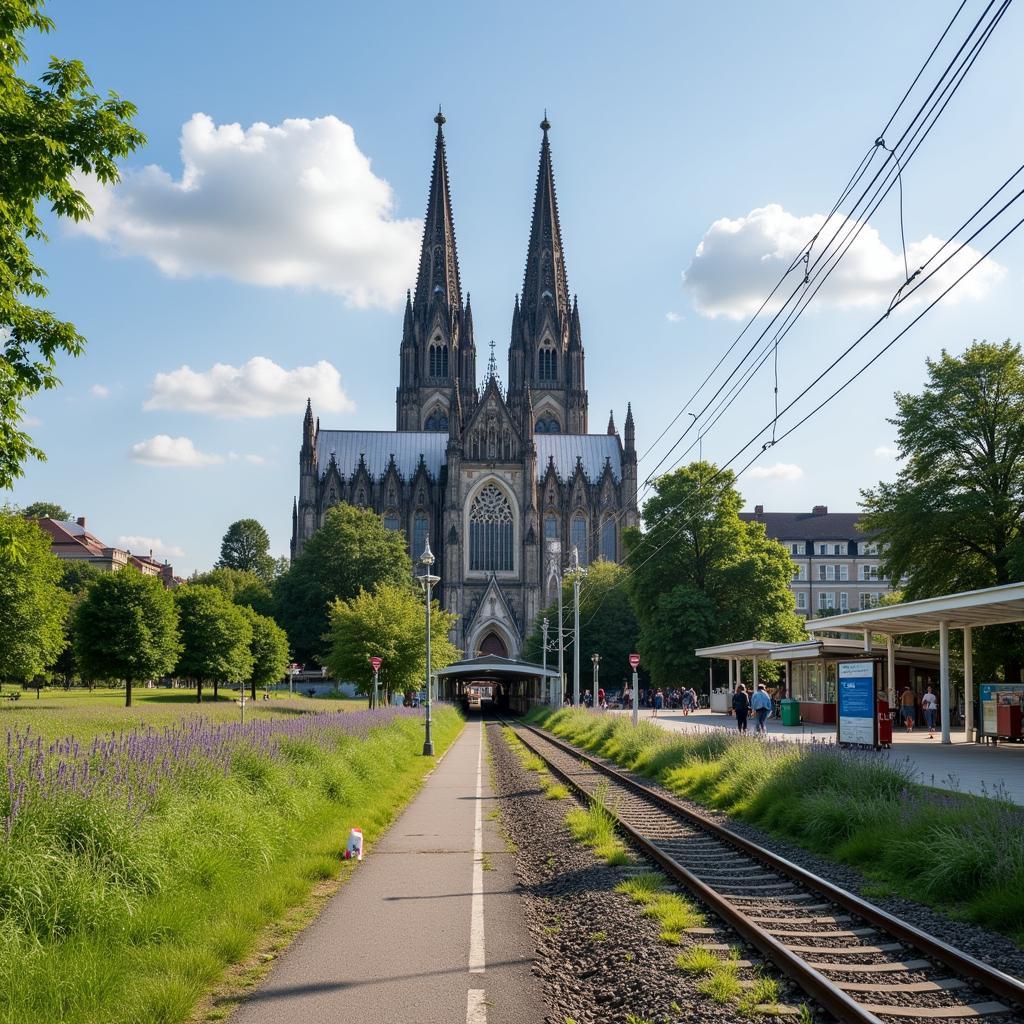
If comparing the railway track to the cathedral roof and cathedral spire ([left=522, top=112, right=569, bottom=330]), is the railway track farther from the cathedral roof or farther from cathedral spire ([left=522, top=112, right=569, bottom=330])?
cathedral spire ([left=522, top=112, right=569, bottom=330])

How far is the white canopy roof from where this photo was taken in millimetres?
22219

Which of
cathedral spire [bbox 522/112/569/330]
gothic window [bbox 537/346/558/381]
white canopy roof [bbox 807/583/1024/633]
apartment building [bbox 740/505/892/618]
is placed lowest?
white canopy roof [bbox 807/583/1024/633]

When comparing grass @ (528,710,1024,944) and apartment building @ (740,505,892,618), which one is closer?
grass @ (528,710,1024,944)

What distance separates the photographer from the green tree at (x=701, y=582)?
2203 inches

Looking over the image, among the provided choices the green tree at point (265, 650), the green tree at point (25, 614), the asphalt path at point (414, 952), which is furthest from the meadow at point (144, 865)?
the green tree at point (265, 650)

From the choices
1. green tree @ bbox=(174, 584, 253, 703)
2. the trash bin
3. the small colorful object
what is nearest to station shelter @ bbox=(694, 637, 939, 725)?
the trash bin

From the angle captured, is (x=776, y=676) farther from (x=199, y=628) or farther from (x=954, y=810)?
(x=954, y=810)

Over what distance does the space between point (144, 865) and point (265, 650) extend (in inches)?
2599

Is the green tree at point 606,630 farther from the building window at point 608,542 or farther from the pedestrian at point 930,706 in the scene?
the pedestrian at point 930,706

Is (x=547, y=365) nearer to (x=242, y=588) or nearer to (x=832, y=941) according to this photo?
(x=242, y=588)

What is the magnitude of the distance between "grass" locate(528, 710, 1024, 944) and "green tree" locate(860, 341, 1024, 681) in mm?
20192

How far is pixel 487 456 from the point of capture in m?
104

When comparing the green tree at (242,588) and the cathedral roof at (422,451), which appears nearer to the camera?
the green tree at (242,588)

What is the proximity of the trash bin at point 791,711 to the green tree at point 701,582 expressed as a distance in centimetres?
1654
